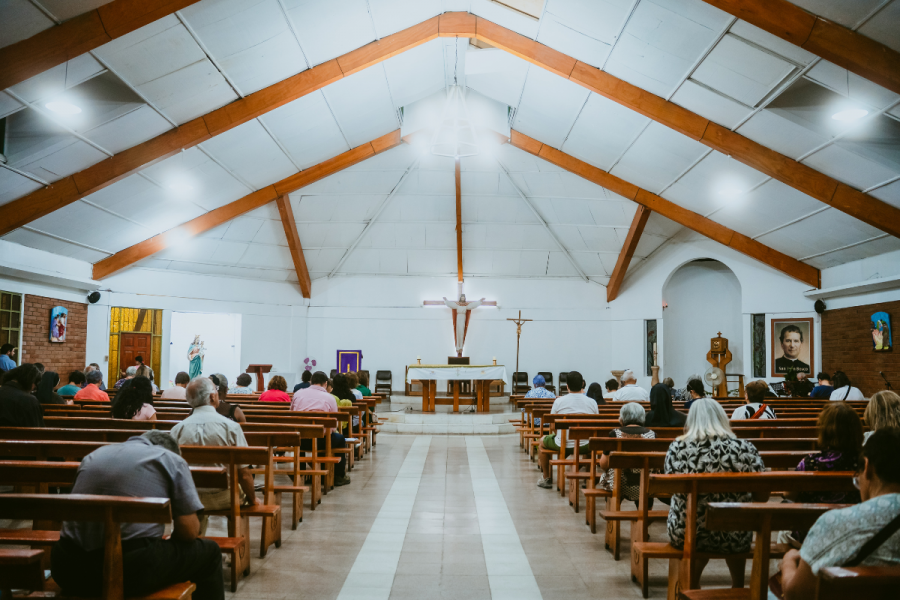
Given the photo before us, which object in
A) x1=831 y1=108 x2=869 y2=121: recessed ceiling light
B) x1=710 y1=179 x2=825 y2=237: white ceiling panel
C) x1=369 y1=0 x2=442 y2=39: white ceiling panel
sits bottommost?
x1=710 y1=179 x2=825 y2=237: white ceiling panel

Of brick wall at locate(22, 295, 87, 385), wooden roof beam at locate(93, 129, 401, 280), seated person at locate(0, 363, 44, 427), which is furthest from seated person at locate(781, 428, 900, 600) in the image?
wooden roof beam at locate(93, 129, 401, 280)

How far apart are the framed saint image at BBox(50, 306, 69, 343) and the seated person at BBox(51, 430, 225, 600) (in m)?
9.63

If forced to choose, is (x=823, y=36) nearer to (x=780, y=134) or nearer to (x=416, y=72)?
(x=780, y=134)

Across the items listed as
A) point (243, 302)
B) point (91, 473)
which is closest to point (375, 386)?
point (243, 302)

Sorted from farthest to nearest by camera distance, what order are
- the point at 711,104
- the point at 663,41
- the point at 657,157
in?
the point at 657,157
the point at 711,104
the point at 663,41

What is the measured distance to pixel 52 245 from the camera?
9758 mm

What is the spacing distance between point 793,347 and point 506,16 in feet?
27.4

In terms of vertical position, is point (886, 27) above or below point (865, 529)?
above

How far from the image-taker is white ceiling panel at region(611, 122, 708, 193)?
9.38 metres

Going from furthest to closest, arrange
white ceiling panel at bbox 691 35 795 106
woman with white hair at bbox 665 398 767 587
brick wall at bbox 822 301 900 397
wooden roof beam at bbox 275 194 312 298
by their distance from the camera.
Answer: wooden roof beam at bbox 275 194 312 298 < brick wall at bbox 822 301 900 397 < white ceiling panel at bbox 691 35 795 106 < woman with white hair at bbox 665 398 767 587

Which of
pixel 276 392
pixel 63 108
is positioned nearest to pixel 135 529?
pixel 276 392

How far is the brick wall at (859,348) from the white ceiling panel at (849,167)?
2.60 metres

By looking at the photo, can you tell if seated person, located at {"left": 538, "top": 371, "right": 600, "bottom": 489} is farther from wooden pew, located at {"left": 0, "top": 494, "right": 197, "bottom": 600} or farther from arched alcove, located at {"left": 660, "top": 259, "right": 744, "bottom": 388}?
arched alcove, located at {"left": 660, "top": 259, "right": 744, "bottom": 388}

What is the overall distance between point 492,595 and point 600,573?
0.72 m
